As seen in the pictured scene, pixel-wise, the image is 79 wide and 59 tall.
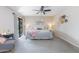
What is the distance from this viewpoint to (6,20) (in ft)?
6.82

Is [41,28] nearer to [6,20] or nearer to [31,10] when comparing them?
[31,10]

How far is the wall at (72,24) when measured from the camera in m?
2.02

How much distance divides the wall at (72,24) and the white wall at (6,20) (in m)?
1.12

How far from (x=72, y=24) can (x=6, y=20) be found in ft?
4.47

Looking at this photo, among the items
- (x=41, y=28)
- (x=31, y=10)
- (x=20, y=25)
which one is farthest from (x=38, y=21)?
(x=20, y=25)

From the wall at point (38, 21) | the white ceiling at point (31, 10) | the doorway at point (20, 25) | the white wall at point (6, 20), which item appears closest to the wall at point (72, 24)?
the white ceiling at point (31, 10)

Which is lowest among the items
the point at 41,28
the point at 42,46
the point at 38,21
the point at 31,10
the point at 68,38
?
the point at 42,46

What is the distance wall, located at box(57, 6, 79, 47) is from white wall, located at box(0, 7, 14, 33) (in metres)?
1.12

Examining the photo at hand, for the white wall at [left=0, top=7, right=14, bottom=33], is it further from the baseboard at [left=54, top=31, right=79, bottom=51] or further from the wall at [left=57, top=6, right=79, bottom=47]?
the wall at [left=57, top=6, right=79, bottom=47]

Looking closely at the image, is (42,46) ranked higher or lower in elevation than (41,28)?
lower

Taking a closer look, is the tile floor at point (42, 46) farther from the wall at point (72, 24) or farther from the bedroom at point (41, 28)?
the wall at point (72, 24)

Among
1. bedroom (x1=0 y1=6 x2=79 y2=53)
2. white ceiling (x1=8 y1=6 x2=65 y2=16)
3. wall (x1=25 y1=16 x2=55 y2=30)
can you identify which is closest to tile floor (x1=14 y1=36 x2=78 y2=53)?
bedroom (x1=0 y1=6 x2=79 y2=53)
